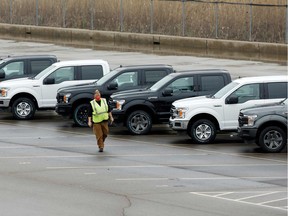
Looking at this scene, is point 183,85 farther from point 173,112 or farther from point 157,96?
point 173,112

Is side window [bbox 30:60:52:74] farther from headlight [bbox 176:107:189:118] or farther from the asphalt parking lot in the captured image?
headlight [bbox 176:107:189:118]

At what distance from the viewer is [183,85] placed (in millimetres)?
29734

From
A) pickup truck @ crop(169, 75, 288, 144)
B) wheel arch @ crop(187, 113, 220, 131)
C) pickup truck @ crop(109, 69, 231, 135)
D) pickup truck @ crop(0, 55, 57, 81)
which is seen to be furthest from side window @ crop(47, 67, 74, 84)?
wheel arch @ crop(187, 113, 220, 131)

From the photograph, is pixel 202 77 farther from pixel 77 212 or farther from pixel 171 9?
pixel 171 9

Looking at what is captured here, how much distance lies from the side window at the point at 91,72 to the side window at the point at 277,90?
21.8 ft

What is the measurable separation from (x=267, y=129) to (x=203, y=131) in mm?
2200

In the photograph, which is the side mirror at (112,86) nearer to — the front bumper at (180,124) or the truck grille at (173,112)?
the truck grille at (173,112)

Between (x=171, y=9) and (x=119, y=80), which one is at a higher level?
(x=171, y=9)

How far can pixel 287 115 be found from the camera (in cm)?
2623

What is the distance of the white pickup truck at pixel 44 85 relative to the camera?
32500 mm

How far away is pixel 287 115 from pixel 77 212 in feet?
31.3

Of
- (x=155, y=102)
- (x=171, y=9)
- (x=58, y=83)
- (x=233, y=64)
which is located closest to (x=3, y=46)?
(x=171, y=9)

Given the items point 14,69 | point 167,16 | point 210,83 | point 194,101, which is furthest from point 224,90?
point 167,16

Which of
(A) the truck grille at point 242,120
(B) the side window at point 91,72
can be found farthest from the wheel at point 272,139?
(B) the side window at point 91,72
